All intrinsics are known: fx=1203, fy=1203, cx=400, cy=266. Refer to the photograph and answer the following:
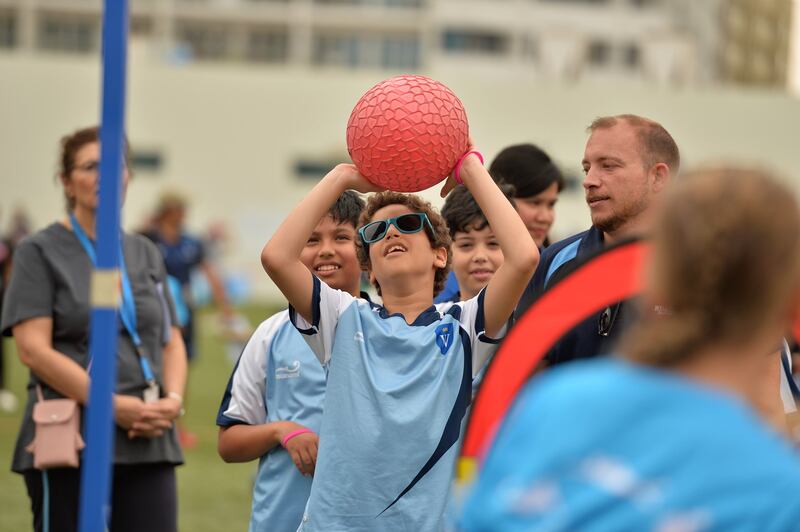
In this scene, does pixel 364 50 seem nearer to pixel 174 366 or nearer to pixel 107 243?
pixel 174 366

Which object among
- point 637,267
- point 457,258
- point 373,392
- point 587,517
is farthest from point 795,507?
point 457,258

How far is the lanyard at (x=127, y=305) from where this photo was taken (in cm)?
471

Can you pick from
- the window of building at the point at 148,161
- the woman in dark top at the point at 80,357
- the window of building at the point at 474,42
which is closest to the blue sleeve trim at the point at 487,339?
the woman in dark top at the point at 80,357

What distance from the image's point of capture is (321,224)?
4.28 m

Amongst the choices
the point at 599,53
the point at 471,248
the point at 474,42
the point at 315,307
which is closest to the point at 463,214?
the point at 471,248

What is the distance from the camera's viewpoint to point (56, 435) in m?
4.49

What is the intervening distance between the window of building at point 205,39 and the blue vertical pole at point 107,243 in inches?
2037

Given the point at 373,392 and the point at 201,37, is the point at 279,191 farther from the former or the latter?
the point at 373,392

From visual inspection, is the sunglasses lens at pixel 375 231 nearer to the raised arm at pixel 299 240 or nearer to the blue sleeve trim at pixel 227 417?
the raised arm at pixel 299 240

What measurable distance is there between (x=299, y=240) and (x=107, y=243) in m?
0.79

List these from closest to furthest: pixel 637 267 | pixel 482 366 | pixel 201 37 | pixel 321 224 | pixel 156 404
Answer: pixel 637 267
pixel 482 366
pixel 321 224
pixel 156 404
pixel 201 37

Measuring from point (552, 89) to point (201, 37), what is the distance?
21071mm

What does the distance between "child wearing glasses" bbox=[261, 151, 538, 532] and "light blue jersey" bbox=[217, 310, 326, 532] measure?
0.50 m

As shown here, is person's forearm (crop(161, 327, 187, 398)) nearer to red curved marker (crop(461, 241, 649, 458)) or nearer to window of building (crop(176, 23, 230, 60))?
red curved marker (crop(461, 241, 649, 458))
